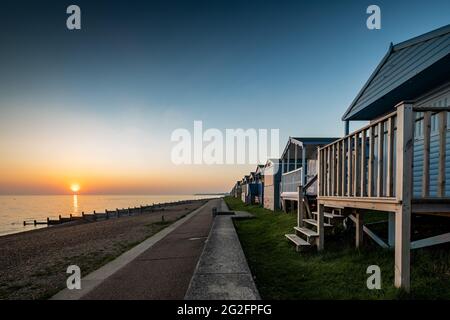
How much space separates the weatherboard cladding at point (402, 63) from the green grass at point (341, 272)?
175 inches

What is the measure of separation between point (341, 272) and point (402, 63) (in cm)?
635

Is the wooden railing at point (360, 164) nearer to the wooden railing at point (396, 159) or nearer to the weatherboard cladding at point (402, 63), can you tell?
the wooden railing at point (396, 159)

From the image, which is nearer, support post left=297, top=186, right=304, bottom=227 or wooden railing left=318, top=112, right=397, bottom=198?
wooden railing left=318, top=112, right=397, bottom=198

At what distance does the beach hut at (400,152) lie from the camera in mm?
4520

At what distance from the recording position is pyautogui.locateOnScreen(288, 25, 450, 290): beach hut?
452 cm

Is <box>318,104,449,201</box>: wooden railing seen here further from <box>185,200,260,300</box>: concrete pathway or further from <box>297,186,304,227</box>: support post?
<box>185,200,260,300</box>: concrete pathway

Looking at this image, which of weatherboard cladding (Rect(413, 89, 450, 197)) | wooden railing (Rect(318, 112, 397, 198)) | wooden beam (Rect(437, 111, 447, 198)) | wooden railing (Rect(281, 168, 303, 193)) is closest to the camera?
wooden beam (Rect(437, 111, 447, 198))

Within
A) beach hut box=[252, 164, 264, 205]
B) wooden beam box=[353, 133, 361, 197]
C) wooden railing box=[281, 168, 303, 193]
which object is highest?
wooden beam box=[353, 133, 361, 197]

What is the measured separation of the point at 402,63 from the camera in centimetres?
869

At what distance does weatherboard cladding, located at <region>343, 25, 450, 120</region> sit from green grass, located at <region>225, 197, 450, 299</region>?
4435 mm

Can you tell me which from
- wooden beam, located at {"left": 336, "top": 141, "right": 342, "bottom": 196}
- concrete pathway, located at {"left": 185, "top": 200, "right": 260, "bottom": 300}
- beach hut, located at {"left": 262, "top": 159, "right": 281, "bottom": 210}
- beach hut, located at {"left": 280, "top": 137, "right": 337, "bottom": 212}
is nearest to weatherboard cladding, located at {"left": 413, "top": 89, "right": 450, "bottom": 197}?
wooden beam, located at {"left": 336, "top": 141, "right": 342, "bottom": 196}

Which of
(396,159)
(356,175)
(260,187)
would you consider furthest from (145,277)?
(260,187)
